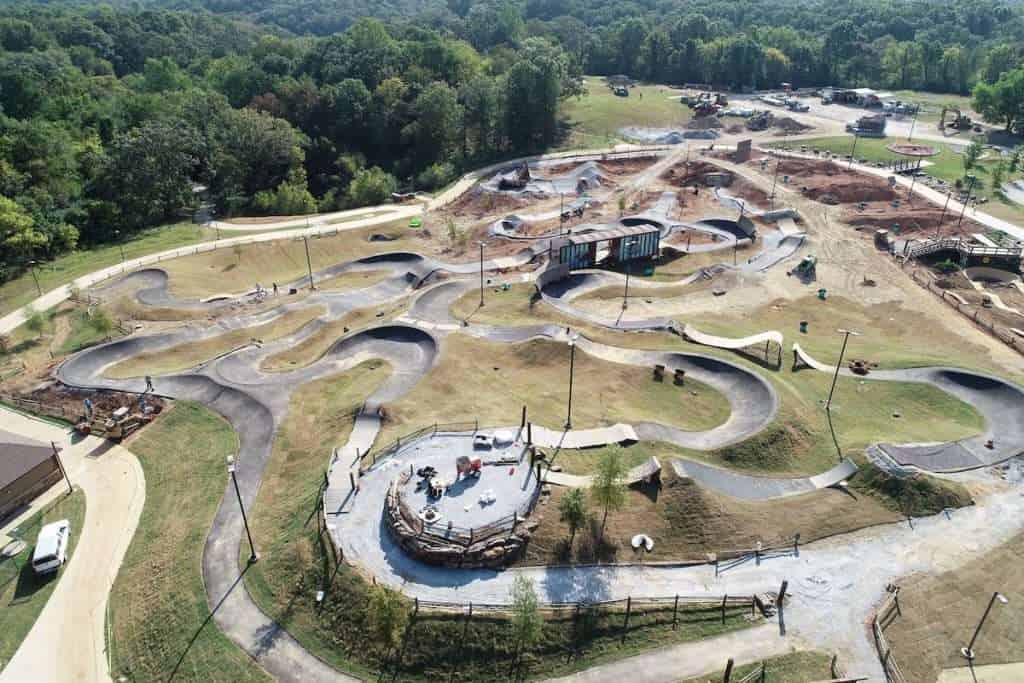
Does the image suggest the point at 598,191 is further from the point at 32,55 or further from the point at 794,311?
the point at 32,55

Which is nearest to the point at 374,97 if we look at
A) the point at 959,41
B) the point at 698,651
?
the point at 698,651

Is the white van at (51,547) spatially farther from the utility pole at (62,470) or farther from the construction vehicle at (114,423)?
the construction vehicle at (114,423)

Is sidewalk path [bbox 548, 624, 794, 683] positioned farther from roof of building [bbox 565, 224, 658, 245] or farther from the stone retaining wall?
roof of building [bbox 565, 224, 658, 245]

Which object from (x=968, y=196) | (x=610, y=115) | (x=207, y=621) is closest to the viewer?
(x=207, y=621)

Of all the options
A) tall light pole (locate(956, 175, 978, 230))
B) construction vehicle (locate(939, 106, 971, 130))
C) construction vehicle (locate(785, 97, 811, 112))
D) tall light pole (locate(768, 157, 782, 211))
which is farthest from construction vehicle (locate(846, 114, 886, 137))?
tall light pole (locate(956, 175, 978, 230))

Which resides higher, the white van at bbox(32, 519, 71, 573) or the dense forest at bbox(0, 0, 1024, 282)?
the dense forest at bbox(0, 0, 1024, 282)

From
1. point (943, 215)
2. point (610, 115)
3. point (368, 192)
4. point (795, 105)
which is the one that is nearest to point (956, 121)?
point (795, 105)

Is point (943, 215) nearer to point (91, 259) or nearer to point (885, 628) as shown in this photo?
point (885, 628)
